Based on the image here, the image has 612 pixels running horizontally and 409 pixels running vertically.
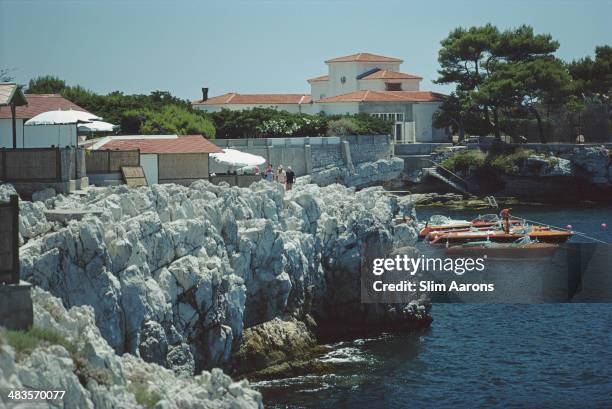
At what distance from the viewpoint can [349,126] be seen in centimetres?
8238

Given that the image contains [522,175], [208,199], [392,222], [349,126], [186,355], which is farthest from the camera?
[522,175]

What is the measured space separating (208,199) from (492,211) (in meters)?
50.7

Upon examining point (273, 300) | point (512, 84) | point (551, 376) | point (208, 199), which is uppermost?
point (512, 84)

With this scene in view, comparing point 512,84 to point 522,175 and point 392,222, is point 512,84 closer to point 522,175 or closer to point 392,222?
point 522,175

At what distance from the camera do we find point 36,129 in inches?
1496

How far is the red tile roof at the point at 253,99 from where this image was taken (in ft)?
315

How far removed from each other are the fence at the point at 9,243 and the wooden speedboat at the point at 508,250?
40.3 metres

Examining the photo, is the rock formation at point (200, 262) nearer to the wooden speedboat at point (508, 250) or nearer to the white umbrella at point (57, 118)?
the white umbrella at point (57, 118)

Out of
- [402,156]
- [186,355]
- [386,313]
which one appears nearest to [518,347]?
[386,313]

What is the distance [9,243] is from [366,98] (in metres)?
74.2

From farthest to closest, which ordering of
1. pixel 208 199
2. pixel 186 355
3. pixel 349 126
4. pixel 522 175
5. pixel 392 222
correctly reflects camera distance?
pixel 522 175 < pixel 349 126 < pixel 392 222 < pixel 208 199 < pixel 186 355

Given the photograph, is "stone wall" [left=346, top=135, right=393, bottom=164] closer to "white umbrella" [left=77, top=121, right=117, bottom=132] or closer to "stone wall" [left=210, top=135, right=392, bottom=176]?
"stone wall" [left=210, top=135, right=392, bottom=176]

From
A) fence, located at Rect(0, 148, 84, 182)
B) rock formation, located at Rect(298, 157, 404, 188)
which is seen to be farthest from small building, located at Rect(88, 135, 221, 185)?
rock formation, located at Rect(298, 157, 404, 188)

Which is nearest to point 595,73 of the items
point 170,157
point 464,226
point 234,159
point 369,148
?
point 369,148
